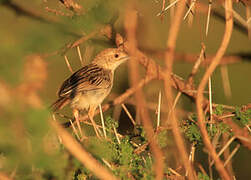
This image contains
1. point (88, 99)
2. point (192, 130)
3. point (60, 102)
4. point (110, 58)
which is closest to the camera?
point (192, 130)

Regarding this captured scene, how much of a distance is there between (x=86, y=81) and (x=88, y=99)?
0.76 feet

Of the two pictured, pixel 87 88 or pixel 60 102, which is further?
pixel 87 88

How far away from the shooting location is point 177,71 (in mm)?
7410

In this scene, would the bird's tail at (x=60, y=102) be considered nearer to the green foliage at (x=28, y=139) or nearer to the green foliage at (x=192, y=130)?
the green foliage at (x=192, y=130)

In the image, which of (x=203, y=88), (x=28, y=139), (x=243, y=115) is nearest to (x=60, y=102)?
(x=243, y=115)

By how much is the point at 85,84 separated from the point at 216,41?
3.01 meters

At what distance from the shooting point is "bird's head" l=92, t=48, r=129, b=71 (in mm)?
5969

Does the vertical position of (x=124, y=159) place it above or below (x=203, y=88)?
below

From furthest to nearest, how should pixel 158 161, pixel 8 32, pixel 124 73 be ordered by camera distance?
pixel 124 73
pixel 158 161
pixel 8 32

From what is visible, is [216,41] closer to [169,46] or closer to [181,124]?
[181,124]

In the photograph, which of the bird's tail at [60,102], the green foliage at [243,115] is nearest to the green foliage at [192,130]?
the green foliage at [243,115]

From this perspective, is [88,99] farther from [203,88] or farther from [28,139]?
[28,139]

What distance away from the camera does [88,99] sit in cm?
555

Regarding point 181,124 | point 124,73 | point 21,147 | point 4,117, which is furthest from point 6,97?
point 124,73
